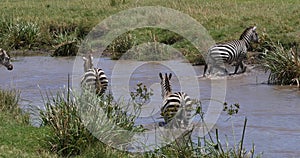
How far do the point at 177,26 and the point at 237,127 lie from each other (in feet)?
43.9

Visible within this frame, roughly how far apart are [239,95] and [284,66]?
4.74 ft

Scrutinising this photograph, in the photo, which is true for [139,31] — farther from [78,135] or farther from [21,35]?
[78,135]

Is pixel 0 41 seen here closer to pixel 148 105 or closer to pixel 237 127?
pixel 148 105

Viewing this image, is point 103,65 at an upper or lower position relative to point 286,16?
lower

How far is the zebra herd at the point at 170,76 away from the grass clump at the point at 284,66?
7.85ft

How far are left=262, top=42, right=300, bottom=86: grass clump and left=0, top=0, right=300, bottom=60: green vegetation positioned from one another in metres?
4.36

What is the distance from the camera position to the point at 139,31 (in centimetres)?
2753

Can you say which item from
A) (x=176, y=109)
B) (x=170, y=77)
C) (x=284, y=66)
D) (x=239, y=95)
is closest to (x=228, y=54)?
(x=284, y=66)

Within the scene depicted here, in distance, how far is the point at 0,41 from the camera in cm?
2661

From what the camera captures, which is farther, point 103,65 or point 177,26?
point 177,26

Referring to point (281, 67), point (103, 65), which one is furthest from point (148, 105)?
point (103, 65)

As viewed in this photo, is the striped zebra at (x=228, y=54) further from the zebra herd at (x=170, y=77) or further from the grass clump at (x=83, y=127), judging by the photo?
the grass clump at (x=83, y=127)

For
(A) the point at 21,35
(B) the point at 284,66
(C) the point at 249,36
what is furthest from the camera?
(A) the point at 21,35

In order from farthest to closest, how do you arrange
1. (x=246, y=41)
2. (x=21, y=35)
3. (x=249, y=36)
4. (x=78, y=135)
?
(x=21, y=35), (x=249, y=36), (x=246, y=41), (x=78, y=135)
